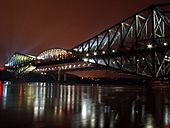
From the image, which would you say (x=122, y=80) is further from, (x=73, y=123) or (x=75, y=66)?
(x=73, y=123)

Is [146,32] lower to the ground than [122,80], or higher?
higher

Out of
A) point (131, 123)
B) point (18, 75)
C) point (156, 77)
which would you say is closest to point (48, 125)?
point (131, 123)

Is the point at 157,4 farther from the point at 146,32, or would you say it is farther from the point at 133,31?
the point at 133,31

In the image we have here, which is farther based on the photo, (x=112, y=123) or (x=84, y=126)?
(x=112, y=123)

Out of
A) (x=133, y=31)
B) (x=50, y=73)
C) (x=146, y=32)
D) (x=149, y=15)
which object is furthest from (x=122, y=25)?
(x=50, y=73)

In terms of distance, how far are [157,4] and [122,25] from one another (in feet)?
62.8

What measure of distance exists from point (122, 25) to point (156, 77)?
117ft

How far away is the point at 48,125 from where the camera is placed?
11445mm

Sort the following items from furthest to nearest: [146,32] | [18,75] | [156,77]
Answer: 1. [18,75]
2. [146,32]
3. [156,77]

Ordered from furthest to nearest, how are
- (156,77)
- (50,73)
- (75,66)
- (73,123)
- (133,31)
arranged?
(50,73), (75,66), (133,31), (156,77), (73,123)

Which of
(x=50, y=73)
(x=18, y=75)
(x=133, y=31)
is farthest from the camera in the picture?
(x=50, y=73)

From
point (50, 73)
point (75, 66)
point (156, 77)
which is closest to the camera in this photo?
point (156, 77)

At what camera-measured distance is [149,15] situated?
79375 mm

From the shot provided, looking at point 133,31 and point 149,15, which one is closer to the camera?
point 149,15
